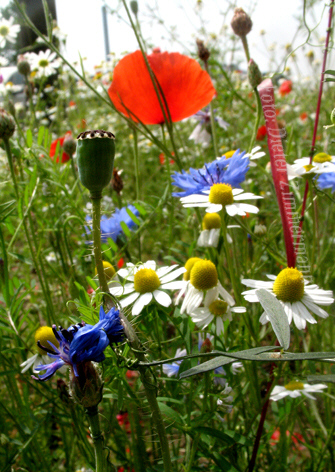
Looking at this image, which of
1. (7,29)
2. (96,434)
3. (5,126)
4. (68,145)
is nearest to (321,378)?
(96,434)

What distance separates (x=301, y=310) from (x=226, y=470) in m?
0.18

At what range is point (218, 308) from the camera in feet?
1.45

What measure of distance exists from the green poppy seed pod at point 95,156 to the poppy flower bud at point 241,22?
1.52 ft

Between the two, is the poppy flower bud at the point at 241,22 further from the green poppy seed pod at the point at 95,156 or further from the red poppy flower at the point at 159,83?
the green poppy seed pod at the point at 95,156

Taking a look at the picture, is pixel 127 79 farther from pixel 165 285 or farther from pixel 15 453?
pixel 15 453

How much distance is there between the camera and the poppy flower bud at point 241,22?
2.10ft

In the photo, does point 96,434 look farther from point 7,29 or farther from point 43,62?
point 43,62

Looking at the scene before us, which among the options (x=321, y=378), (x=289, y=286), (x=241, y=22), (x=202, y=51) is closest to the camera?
(x=321, y=378)

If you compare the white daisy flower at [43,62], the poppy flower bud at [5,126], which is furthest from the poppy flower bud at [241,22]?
the white daisy flower at [43,62]

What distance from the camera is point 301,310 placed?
0.39 meters

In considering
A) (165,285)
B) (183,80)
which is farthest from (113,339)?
(183,80)

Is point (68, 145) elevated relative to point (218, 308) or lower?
elevated

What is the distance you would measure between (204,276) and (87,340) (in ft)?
0.71

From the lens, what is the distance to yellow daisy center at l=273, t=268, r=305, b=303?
38 cm
